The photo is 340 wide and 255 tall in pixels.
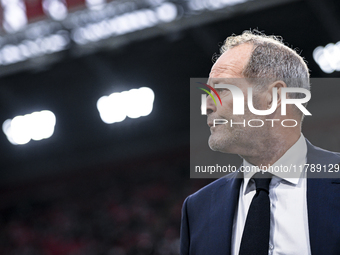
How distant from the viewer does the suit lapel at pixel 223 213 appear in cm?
101

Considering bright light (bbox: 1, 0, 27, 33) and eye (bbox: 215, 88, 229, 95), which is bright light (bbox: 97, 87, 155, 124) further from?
eye (bbox: 215, 88, 229, 95)

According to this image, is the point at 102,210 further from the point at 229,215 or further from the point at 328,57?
the point at 229,215

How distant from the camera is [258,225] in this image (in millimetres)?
957

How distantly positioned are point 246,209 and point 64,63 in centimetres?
568

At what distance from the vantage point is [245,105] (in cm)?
109

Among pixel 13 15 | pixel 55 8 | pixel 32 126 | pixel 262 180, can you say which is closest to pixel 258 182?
pixel 262 180

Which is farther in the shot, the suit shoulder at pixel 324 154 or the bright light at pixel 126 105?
A: the bright light at pixel 126 105

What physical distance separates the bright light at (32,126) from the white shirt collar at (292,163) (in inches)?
256

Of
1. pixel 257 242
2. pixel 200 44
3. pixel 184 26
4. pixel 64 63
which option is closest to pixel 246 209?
pixel 257 242

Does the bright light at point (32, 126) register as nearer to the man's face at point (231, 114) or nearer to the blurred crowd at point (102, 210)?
the blurred crowd at point (102, 210)

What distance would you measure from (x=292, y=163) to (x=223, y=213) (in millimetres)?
229

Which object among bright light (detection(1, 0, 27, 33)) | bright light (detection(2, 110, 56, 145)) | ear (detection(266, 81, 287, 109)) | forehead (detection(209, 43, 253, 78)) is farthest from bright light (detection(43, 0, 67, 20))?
ear (detection(266, 81, 287, 109))

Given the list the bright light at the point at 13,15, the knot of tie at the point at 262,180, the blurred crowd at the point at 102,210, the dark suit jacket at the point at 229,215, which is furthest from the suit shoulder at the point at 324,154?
the blurred crowd at the point at 102,210

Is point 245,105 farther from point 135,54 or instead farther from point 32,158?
point 32,158
